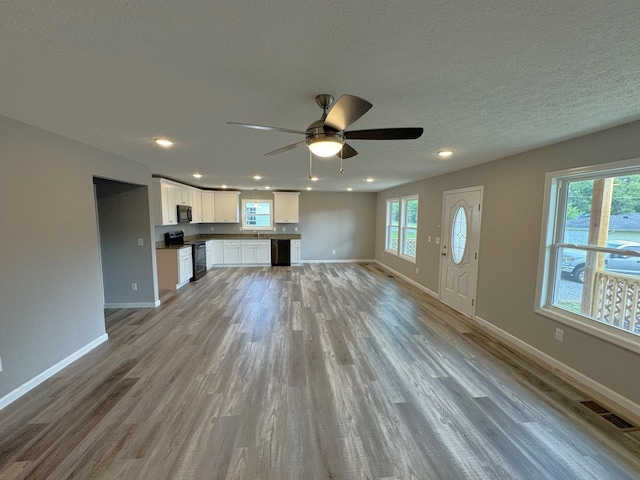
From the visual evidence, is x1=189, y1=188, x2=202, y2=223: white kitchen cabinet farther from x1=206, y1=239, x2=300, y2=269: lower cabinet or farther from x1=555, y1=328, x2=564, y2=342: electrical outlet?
x1=555, y1=328, x2=564, y2=342: electrical outlet

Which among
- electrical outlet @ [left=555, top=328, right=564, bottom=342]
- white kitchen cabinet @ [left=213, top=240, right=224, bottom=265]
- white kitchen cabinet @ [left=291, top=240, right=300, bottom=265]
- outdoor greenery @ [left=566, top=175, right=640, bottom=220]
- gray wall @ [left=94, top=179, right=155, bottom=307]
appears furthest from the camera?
white kitchen cabinet @ [left=291, top=240, right=300, bottom=265]

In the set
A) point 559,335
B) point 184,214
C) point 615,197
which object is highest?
point 615,197

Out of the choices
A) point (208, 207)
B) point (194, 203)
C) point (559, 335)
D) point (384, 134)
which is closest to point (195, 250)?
point (194, 203)

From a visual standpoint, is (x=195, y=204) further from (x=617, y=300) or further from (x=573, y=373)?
(x=617, y=300)

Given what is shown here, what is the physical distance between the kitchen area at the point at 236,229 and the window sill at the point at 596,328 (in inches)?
243

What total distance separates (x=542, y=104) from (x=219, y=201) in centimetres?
758

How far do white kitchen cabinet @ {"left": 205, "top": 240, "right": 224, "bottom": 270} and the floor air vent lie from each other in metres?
7.45

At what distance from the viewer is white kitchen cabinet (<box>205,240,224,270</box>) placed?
739cm

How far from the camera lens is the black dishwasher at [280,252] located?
8000 millimetres

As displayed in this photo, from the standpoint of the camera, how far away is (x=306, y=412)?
212 centimetres

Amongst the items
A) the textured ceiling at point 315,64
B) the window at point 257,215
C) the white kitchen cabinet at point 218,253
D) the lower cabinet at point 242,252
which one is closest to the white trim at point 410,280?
the lower cabinet at point 242,252

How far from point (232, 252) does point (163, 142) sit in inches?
208

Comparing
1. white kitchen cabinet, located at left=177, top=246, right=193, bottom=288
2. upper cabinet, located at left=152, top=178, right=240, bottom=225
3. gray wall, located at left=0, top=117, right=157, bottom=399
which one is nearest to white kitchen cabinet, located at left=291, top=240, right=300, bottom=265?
upper cabinet, located at left=152, top=178, right=240, bottom=225

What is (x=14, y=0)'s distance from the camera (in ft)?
3.29
